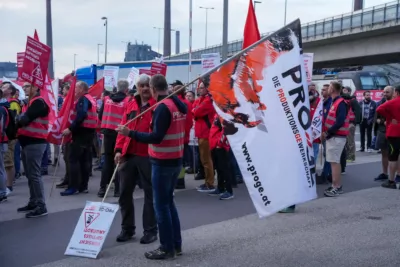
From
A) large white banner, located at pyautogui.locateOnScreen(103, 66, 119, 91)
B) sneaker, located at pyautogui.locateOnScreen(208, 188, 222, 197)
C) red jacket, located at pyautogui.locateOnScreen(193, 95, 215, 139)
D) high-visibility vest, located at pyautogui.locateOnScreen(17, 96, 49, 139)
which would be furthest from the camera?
large white banner, located at pyautogui.locateOnScreen(103, 66, 119, 91)

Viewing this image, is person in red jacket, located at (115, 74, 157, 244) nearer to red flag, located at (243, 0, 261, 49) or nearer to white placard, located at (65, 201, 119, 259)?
white placard, located at (65, 201, 119, 259)

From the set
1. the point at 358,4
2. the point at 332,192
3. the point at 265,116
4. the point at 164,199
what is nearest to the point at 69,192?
the point at 164,199

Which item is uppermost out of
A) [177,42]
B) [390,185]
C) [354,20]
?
[177,42]

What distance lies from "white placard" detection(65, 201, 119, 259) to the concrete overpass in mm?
26210

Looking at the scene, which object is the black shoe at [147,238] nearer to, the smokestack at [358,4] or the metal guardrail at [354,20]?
the metal guardrail at [354,20]

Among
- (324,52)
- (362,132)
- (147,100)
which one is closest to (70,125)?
(147,100)

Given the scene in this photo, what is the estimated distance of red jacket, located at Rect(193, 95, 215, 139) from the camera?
905 cm

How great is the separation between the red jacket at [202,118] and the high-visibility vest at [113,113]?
1411 millimetres

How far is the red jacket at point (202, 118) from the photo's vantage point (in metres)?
9.05

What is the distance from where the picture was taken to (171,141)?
5230 millimetres

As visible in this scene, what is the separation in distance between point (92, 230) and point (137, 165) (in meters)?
0.86

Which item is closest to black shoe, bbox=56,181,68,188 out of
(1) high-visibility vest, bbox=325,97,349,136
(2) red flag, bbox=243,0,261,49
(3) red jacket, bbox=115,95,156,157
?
(3) red jacket, bbox=115,95,156,157

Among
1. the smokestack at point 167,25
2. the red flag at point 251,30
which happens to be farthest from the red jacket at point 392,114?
the smokestack at point 167,25

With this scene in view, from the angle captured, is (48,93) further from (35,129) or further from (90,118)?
(90,118)
